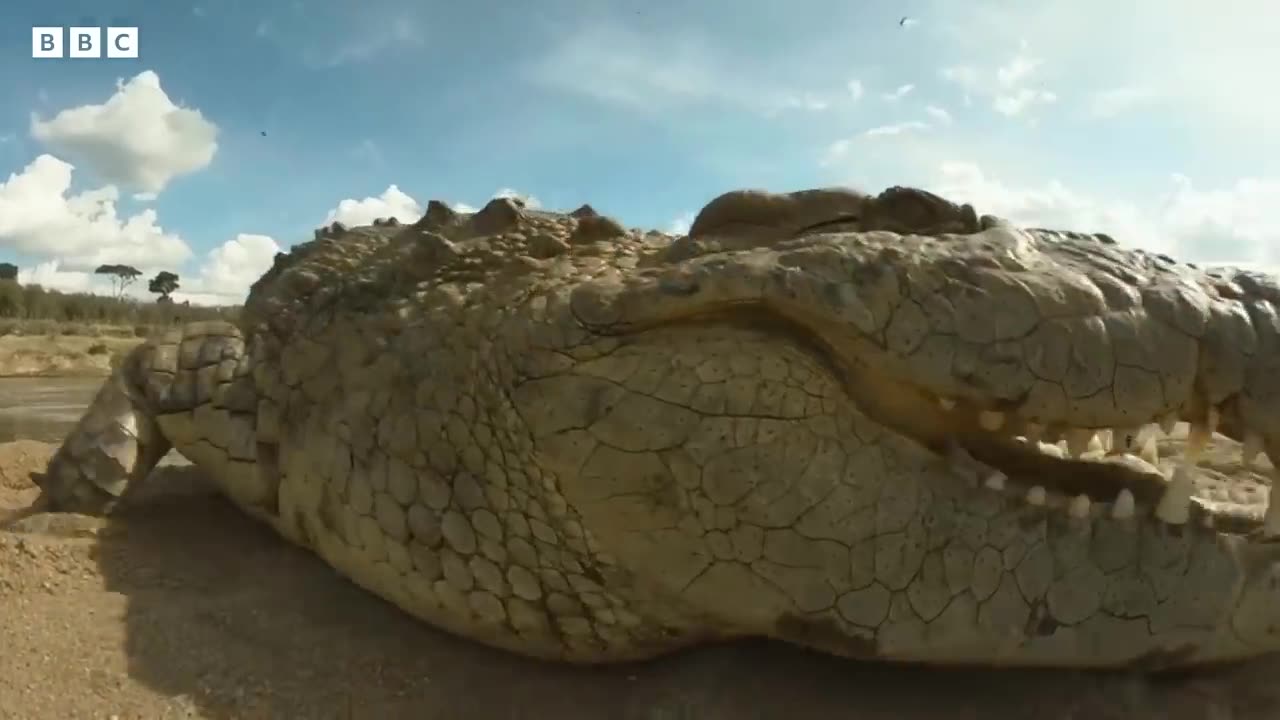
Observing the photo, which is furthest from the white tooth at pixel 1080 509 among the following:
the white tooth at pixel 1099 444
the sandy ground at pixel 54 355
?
the sandy ground at pixel 54 355

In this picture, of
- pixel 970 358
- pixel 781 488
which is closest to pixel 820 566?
pixel 781 488

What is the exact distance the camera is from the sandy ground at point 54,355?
23.3 metres

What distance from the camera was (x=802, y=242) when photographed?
2.67m

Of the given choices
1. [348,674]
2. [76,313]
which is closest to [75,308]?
[76,313]

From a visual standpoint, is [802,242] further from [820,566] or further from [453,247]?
[453,247]

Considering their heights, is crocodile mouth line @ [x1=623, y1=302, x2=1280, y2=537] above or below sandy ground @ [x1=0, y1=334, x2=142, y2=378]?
above

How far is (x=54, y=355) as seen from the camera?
2547cm

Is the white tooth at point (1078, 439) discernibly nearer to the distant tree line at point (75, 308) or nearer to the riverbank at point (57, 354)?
the riverbank at point (57, 354)

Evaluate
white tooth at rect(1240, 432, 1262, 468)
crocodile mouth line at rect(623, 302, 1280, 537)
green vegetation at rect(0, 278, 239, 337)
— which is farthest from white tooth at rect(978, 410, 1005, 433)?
green vegetation at rect(0, 278, 239, 337)

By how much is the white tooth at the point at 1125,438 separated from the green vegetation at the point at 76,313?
3531 centimetres

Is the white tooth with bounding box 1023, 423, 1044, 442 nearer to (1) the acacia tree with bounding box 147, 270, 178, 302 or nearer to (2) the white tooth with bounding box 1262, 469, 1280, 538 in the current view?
(2) the white tooth with bounding box 1262, 469, 1280, 538

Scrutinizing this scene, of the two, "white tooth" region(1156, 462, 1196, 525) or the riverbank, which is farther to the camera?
the riverbank

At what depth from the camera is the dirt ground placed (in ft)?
8.08

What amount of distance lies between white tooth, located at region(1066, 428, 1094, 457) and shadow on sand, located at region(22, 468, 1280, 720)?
0.58 metres
